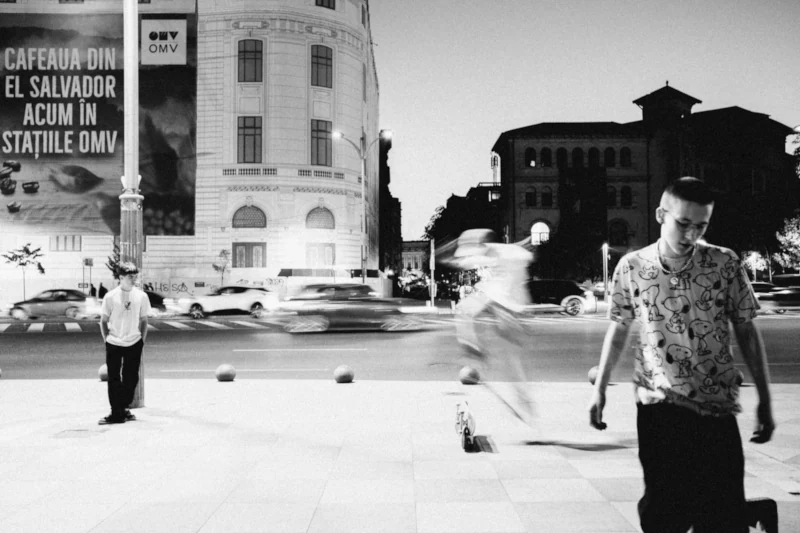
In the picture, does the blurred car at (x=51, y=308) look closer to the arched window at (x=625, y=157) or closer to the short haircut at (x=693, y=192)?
the short haircut at (x=693, y=192)

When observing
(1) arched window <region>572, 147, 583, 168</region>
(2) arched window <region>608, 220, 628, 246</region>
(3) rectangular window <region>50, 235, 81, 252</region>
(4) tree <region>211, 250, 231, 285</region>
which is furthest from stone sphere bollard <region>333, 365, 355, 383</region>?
(1) arched window <region>572, 147, 583, 168</region>

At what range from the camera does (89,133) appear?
42656mm

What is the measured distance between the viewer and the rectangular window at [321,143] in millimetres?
44500

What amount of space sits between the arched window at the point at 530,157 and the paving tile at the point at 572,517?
66.7 m

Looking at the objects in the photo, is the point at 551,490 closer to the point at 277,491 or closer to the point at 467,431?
the point at 467,431

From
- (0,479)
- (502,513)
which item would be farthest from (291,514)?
(0,479)

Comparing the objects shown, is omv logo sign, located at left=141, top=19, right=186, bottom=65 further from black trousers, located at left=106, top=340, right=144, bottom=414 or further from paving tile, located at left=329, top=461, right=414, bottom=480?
paving tile, located at left=329, top=461, right=414, bottom=480

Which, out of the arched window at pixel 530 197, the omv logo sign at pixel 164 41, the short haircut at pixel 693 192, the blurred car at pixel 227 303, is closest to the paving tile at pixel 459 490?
the short haircut at pixel 693 192

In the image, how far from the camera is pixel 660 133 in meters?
69.7

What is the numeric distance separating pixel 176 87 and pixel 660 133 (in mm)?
48116

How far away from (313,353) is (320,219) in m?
28.8

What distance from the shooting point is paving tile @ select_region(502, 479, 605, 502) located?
16.3 feet

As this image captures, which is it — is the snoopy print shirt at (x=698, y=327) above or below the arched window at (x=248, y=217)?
below

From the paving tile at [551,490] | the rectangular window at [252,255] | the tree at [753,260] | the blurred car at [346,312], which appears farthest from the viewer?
the tree at [753,260]
